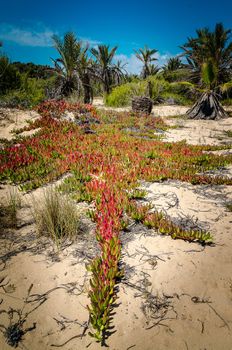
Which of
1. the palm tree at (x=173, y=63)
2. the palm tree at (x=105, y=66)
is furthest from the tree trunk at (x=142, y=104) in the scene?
the palm tree at (x=173, y=63)

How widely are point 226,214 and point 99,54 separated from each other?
28.8m

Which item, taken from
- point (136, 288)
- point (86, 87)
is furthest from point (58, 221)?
point (86, 87)

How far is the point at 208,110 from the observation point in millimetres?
18406

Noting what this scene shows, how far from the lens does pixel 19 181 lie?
20.9 ft

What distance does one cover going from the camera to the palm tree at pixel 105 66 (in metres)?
28.2

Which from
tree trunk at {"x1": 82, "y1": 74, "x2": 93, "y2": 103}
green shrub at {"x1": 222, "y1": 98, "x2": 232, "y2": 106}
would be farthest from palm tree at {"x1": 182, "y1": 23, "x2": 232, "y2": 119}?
tree trunk at {"x1": 82, "y1": 74, "x2": 93, "y2": 103}

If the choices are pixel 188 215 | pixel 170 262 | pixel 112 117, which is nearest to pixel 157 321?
pixel 170 262

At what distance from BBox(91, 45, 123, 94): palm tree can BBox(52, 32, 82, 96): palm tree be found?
8753mm

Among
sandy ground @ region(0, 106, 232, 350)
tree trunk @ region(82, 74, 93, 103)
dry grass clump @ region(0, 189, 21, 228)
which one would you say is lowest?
sandy ground @ region(0, 106, 232, 350)

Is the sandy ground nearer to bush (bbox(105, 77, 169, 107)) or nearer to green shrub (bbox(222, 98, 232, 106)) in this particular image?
bush (bbox(105, 77, 169, 107))

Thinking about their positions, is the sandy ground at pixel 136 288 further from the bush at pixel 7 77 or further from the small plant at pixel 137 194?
the bush at pixel 7 77

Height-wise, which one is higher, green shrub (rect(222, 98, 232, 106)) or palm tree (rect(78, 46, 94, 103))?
palm tree (rect(78, 46, 94, 103))

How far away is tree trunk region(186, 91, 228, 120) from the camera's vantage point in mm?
18094

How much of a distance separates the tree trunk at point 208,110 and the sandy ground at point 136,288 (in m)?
15.4
